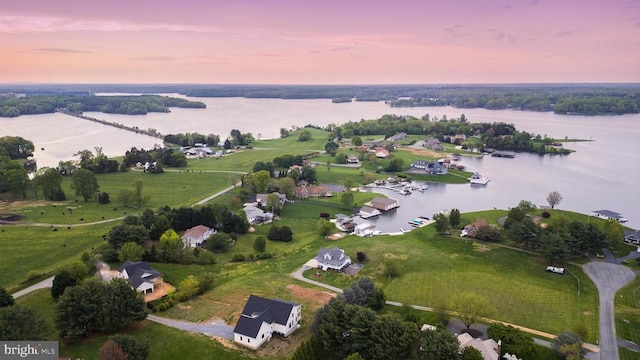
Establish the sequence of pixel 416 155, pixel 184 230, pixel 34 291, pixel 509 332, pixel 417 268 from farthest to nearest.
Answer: pixel 416 155 → pixel 184 230 → pixel 417 268 → pixel 34 291 → pixel 509 332

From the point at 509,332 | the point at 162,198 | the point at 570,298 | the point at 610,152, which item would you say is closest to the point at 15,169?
the point at 162,198

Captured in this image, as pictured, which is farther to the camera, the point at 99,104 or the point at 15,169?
the point at 99,104

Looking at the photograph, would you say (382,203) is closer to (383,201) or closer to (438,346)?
(383,201)

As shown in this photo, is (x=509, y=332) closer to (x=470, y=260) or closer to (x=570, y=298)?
(x=570, y=298)

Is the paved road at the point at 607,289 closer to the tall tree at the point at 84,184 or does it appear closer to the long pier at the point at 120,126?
the tall tree at the point at 84,184

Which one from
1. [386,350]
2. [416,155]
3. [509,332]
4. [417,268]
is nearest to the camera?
[386,350]

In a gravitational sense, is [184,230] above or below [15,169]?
below
